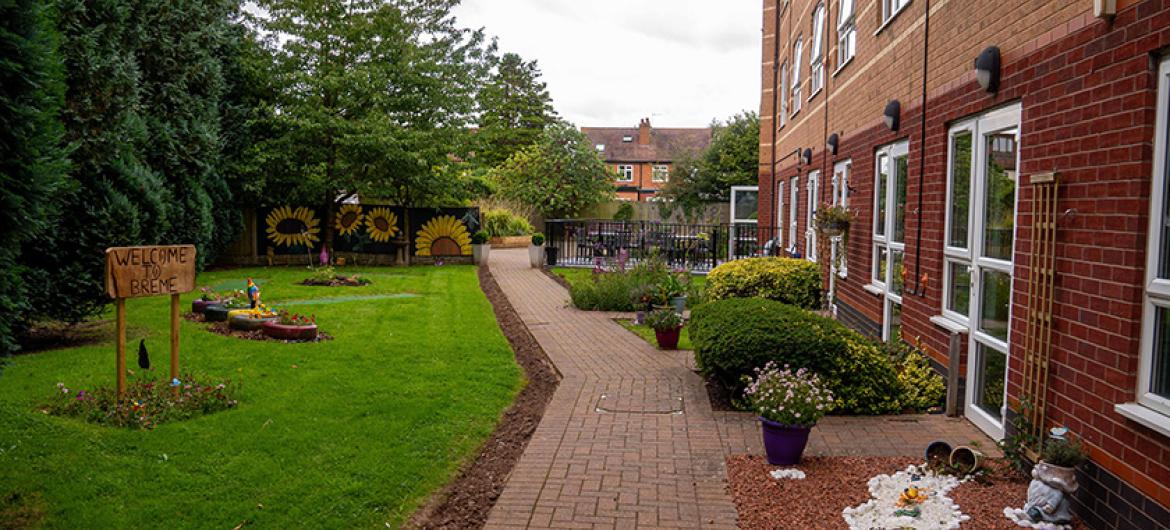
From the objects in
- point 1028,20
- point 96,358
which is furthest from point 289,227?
point 1028,20

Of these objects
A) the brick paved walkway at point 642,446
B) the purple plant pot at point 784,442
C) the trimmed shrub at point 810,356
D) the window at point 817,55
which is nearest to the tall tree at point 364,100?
the window at point 817,55

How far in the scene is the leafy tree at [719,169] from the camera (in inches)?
1560

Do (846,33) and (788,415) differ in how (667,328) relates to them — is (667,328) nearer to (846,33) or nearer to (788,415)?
(788,415)

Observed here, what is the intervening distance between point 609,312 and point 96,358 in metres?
7.92

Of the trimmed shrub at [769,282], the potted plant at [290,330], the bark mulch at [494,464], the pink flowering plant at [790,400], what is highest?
the trimmed shrub at [769,282]

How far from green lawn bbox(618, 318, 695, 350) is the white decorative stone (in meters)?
5.25

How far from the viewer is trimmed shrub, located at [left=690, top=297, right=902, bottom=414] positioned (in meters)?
6.54

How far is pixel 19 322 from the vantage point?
26.7 feet

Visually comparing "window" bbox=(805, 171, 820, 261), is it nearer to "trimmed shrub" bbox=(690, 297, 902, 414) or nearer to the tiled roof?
"trimmed shrub" bbox=(690, 297, 902, 414)

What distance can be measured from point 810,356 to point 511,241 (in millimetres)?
25995

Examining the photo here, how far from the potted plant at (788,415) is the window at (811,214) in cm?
870

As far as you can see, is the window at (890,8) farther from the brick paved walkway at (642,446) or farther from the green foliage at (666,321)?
the brick paved walkway at (642,446)

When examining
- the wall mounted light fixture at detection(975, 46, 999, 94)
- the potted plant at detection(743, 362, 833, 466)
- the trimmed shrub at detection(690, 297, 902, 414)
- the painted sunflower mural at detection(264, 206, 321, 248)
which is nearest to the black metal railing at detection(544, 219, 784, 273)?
the painted sunflower mural at detection(264, 206, 321, 248)

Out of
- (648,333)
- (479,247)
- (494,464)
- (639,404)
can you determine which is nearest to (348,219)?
(479,247)
